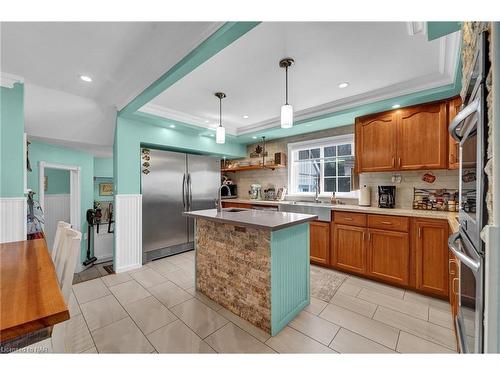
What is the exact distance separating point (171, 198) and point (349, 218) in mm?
2890

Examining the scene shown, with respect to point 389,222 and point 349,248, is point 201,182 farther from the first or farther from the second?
point 389,222

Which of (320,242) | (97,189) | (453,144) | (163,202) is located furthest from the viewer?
(97,189)

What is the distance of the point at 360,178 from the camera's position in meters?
3.42

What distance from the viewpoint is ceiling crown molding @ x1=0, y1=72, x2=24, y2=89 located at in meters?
2.17

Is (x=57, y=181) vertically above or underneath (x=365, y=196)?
above

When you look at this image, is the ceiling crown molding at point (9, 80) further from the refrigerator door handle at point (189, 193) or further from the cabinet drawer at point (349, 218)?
the cabinet drawer at point (349, 218)

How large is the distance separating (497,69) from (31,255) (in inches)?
104

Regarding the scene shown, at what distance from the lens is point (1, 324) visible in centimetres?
77

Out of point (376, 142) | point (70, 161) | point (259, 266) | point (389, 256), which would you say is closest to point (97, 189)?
point (70, 161)

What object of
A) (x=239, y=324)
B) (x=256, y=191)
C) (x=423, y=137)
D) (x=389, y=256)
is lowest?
(x=239, y=324)

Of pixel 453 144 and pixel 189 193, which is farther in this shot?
pixel 189 193

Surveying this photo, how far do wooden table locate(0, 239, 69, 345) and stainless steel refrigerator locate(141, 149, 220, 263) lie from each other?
2014 mm

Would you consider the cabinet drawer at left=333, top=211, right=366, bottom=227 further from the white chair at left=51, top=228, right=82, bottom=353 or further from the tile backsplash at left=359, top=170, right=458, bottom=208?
the white chair at left=51, top=228, right=82, bottom=353

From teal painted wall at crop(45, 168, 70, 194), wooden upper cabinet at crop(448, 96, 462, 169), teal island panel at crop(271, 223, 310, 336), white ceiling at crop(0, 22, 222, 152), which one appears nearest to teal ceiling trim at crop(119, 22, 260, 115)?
white ceiling at crop(0, 22, 222, 152)
